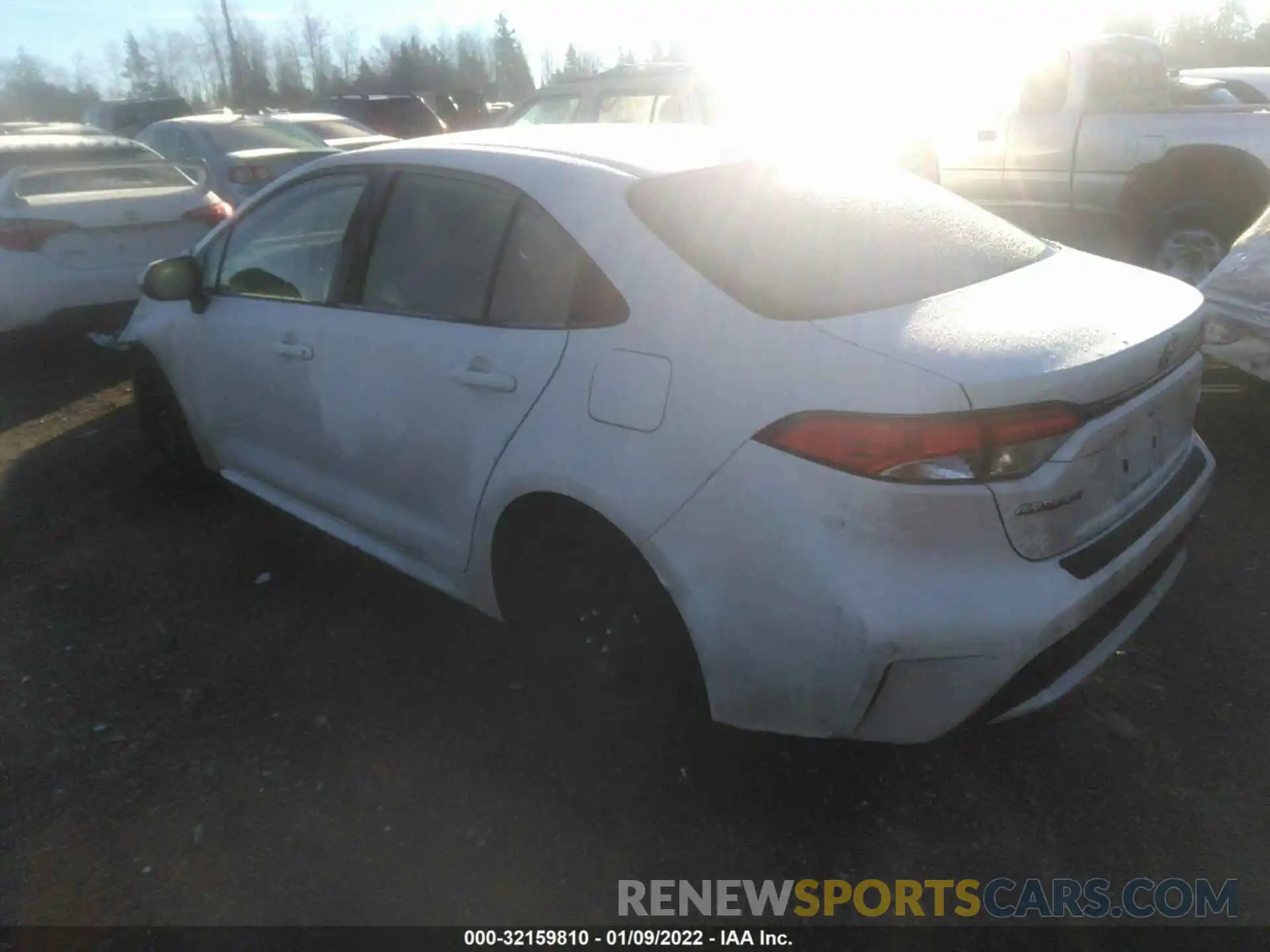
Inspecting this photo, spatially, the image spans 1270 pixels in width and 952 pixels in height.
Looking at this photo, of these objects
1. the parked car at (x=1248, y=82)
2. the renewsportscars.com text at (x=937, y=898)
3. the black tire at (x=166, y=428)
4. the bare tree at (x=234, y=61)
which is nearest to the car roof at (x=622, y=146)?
the black tire at (x=166, y=428)

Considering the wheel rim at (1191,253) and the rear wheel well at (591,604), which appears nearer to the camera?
the rear wheel well at (591,604)

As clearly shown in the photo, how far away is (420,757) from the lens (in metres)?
2.87

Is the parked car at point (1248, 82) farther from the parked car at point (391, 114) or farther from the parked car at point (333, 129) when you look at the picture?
the parked car at point (391, 114)

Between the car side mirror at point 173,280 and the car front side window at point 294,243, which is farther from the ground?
the car front side window at point 294,243

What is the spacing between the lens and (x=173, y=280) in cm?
393

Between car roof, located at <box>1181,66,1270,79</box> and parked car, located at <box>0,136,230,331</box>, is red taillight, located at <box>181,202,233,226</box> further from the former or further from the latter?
car roof, located at <box>1181,66,1270,79</box>

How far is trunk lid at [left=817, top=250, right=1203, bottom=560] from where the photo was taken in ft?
7.02

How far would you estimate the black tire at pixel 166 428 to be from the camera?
14.6ft

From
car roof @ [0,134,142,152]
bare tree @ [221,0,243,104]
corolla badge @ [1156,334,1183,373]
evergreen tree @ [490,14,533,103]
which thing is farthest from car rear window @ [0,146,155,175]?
evergreen tree @ [490,14,533,103]

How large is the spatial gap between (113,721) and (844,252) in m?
2.56

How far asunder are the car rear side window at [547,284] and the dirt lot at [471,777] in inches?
45.8

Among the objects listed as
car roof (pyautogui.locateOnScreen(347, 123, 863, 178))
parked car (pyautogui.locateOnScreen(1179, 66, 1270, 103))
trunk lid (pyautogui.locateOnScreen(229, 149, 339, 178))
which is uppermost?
car roof (pyautogui.locateOnScreen(347, 123, 863, 178))

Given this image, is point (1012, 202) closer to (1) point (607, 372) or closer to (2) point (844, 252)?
(2) point (844, 252)

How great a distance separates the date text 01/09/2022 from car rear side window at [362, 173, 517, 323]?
1.62 metres
